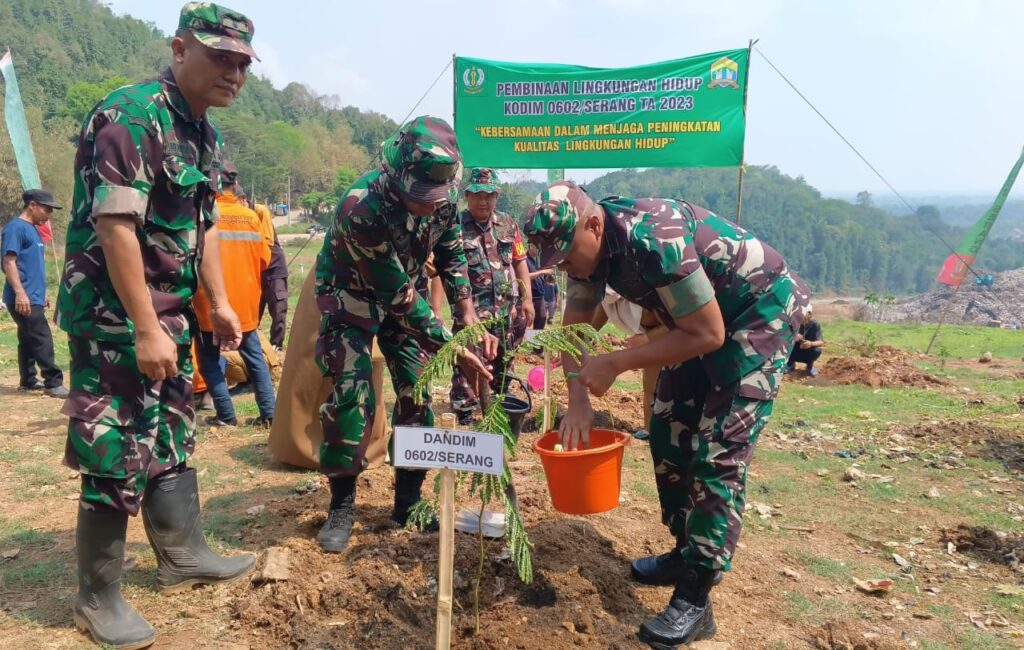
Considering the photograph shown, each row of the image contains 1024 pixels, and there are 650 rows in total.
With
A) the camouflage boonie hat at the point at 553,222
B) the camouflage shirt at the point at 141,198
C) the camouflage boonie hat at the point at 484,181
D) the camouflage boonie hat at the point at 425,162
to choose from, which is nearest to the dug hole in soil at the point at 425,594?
the camouflage shirt at the point at 141,198

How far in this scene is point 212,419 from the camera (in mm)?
5523

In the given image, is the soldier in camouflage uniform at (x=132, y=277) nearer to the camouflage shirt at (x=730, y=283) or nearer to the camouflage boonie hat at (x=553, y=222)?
the camouflage boonie hat at (x=553, y=222)

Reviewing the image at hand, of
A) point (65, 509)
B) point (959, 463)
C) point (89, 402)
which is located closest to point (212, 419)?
point (65, 509)

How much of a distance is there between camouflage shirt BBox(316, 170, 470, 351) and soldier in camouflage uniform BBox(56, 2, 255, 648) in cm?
58

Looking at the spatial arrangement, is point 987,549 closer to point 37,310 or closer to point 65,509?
point 65,509

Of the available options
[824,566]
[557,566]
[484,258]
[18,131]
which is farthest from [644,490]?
[18,131]

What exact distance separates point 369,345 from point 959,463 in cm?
460

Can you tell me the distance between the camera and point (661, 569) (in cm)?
303

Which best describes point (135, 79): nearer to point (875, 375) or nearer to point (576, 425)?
point (875, 375)

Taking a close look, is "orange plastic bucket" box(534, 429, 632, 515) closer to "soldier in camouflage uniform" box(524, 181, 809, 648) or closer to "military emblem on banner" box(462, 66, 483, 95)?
"soldier in camouflage uniform" box(524, 181, 809, 648)

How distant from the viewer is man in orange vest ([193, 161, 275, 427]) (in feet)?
17.6

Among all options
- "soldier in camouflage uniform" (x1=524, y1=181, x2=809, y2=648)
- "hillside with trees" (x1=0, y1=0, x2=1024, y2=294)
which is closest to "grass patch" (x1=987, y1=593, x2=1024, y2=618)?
"soldier in camouflage uniform" (x1=524, y1=181, x2=809, y2=648)

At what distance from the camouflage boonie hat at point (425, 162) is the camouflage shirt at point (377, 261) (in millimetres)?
128

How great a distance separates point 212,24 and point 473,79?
6.81 meters
